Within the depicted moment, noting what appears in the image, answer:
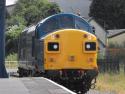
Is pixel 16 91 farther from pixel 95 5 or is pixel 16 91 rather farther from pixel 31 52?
pixel 95 5

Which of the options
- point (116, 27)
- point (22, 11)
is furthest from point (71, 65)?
point (116, 27)

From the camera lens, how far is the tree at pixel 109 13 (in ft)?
310

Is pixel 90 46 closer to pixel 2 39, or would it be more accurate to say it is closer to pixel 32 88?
pixel 2 39

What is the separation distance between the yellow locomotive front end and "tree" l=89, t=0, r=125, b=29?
70026 mm

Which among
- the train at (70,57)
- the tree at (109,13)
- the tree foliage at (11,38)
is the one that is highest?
the tree at (109,13)

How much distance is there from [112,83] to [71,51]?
23.2 ft

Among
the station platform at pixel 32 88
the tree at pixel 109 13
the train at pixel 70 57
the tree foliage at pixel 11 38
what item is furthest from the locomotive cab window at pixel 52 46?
the tree at pixel 109 13

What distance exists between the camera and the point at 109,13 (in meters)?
95.8

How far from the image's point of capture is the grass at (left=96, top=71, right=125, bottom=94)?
27.3 metres

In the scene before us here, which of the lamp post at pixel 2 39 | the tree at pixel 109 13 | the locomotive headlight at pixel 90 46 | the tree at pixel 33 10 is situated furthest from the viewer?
the tree at pixel 109 13

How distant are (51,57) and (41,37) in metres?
1.56

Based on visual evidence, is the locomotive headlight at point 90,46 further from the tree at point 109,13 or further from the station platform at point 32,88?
the tree at point 109,13

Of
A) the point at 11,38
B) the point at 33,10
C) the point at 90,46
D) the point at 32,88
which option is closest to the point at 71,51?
the point at 90,46

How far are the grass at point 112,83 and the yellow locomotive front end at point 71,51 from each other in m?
2.09
